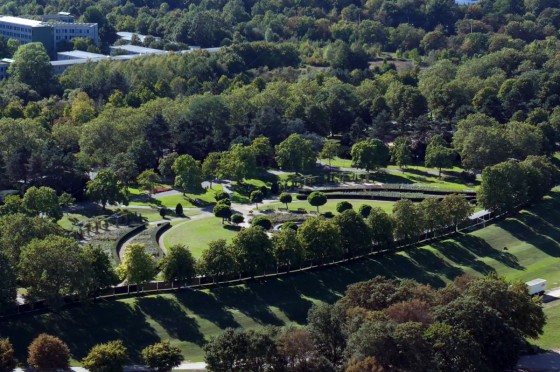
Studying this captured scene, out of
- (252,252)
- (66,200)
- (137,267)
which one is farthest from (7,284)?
(66,200)

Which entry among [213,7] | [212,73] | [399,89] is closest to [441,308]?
[399,89]

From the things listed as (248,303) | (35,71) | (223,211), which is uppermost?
(35,71)

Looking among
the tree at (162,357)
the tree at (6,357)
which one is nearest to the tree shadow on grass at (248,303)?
the tree at (162,357)

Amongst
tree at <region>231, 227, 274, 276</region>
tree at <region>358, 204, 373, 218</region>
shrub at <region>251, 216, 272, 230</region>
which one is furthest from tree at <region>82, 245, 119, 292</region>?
tree at <region>358, 204, 373, 218</region>

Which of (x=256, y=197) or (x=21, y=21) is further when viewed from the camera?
(x=21, y=21)

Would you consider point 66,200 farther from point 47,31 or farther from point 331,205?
point 47,31

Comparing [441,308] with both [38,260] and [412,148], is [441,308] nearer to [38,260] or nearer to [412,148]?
[38,260]

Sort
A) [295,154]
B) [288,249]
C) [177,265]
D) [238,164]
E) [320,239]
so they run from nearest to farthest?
[177,265] → [288,249] → [320,239] → [238,164] → [295,154]

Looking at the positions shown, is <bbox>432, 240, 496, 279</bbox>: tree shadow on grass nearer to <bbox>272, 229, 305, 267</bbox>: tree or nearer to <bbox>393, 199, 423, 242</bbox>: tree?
<bbox>393, 199, 423, 242</bbox>: tree
